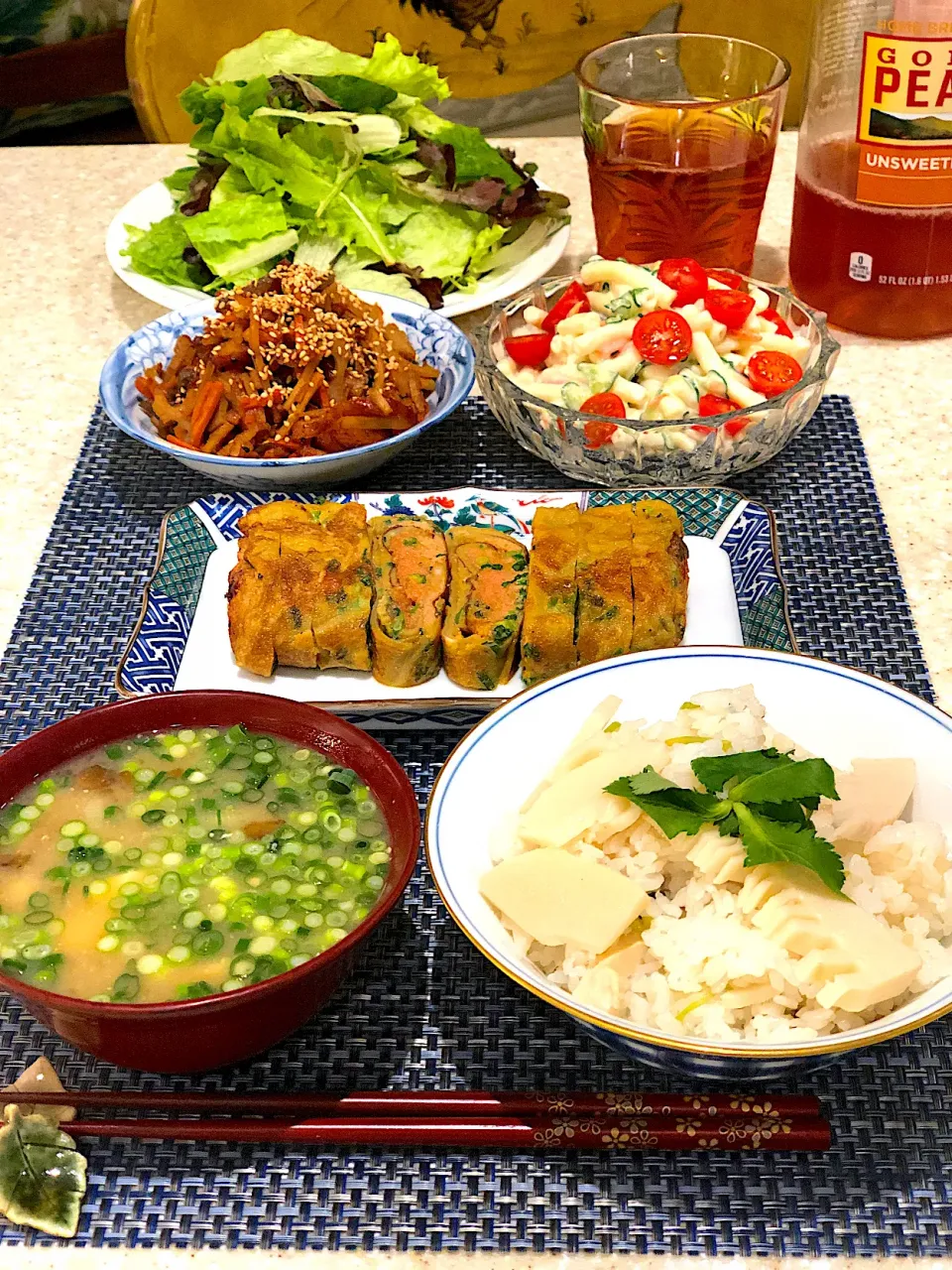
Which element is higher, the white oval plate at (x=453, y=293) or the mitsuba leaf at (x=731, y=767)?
the mitsuba leaf at (x=731, y=767)

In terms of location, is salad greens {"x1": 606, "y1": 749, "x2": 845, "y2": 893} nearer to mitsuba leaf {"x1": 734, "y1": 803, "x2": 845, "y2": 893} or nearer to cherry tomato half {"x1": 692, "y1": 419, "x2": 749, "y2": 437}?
mitsuba leaf {"x1": 734, "y1": 803, "x2": 845, "y2": 893}

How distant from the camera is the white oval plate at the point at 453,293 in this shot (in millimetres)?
2434

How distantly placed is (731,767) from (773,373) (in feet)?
3.22

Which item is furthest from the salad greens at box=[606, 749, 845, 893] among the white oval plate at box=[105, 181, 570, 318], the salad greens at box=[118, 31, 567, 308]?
the salad greens at box=[118, 31, 567, 308]

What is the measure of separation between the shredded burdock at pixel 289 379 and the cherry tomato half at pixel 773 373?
21.2 inches

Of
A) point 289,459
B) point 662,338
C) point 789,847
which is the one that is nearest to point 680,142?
point 662,338

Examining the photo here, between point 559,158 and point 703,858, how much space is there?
7.93 feet

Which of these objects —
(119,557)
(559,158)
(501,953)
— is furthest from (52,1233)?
(559,158)

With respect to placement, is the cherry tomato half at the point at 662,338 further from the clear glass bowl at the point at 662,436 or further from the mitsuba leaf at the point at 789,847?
the mitsuba leaf at the point at 789,847

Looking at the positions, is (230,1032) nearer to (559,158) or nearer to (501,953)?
(501,953)

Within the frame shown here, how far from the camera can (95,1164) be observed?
3.77 feet

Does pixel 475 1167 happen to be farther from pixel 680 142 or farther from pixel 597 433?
pixel 680 142

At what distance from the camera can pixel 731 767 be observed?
3.85 ft

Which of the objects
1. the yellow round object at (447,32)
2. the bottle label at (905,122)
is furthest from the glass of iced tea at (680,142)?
the yellow round object at (447,32)
